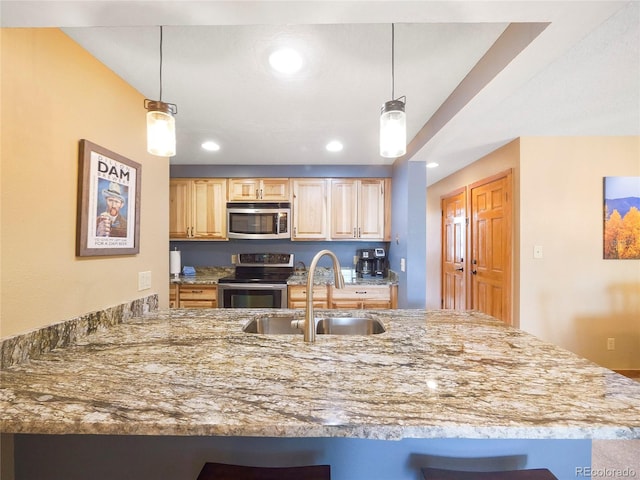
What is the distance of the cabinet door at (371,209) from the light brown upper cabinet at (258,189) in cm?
95

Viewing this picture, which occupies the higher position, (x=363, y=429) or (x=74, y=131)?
(x=74, y=131)

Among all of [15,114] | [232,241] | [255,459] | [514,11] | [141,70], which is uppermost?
[141,70]

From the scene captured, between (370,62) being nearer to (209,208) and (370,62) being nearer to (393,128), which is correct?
(393,128)

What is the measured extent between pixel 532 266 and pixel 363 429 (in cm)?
285

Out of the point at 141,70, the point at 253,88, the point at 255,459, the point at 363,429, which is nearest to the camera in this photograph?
the point at 363,429

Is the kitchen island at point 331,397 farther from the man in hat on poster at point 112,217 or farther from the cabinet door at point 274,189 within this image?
the cabinet door at point 274,189

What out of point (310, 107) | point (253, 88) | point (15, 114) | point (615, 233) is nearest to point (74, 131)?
point (15, 114)

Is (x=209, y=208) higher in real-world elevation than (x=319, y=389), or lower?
higher

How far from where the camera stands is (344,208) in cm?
364

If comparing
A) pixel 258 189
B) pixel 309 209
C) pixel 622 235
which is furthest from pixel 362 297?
pixel 622 235

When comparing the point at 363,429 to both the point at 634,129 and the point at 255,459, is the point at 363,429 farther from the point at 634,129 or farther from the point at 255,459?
the point at 634,129

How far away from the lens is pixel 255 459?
970 mm

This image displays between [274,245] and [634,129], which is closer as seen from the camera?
[634,129]

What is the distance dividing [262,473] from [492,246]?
10.6ft
